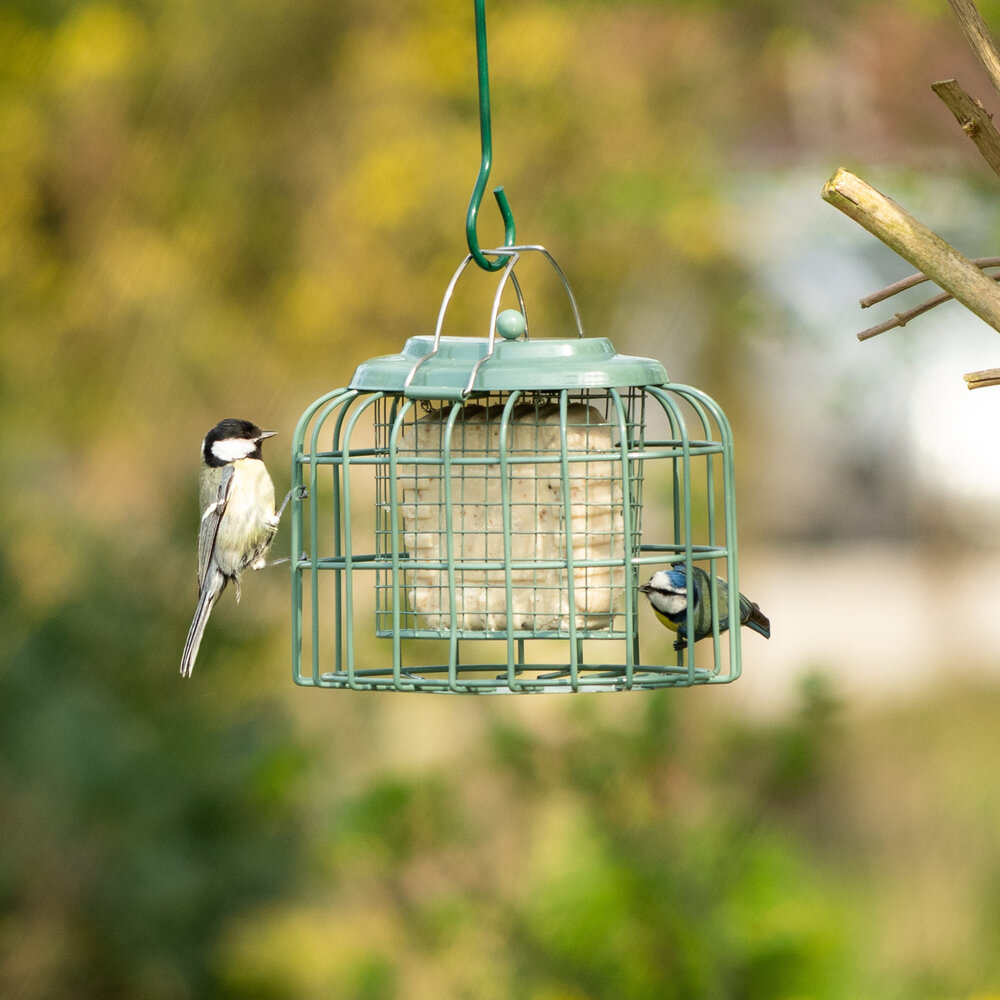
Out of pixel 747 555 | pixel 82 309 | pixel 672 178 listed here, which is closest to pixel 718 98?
pixel 672 178

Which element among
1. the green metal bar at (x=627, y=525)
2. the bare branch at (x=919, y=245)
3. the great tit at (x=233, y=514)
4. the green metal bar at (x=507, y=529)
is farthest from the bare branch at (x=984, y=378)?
the great tit at (x=233, y=514)

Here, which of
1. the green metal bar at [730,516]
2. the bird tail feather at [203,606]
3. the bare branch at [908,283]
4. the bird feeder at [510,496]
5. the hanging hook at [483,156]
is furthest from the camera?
the bird tail feather at [203,606]

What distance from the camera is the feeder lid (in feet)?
8.55

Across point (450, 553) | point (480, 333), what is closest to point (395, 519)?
point (450, 553)

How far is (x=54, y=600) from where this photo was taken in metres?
5.82

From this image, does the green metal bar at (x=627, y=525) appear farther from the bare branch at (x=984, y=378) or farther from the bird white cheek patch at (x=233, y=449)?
the bird white cheek patch at (x=233, y=449)

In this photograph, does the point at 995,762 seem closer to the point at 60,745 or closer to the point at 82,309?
the point at 60,745

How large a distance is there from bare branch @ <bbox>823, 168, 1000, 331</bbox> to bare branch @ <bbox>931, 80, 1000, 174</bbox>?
0.15 metres

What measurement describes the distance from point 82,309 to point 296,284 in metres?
1.01

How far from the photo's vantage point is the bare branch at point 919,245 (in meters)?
1.76

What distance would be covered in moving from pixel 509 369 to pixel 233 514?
4.92 feet

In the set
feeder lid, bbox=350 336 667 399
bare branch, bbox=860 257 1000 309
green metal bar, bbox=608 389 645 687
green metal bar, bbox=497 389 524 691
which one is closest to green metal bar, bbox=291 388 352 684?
feeder lid, bbox=350 336 667 399

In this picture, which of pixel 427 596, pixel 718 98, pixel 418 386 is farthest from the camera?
pixel 718 98

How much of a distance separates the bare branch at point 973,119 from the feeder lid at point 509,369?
0.91 meters
